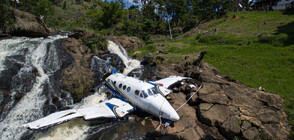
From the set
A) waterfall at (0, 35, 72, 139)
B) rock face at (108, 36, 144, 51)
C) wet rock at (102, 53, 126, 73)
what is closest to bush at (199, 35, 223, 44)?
rock face at (108, 36, 144, 51)

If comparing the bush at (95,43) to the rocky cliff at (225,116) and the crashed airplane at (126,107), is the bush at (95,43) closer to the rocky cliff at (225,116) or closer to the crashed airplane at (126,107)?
the crashed airplane at (126,107)

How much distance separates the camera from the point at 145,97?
31.0 ft

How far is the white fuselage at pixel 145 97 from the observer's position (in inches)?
336

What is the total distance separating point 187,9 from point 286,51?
134ft

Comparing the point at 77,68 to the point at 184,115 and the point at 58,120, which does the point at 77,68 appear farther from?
the point at 184,115

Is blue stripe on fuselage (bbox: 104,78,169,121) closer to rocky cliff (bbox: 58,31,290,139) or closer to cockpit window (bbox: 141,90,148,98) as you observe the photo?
rocky cliff (bbox: 58,31,290,139)

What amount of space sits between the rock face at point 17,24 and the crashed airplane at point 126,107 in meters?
17.6

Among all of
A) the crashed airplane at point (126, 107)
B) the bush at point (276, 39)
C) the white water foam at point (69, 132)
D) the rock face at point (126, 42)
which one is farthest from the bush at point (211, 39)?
the white water foam at point (69, 132)

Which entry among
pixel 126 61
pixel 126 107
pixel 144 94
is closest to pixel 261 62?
pixel 144 94

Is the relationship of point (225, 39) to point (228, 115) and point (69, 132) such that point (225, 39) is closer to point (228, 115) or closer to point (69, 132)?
point (228, 115)

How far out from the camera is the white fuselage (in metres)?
8.54

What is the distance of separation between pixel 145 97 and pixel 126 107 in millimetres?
1739

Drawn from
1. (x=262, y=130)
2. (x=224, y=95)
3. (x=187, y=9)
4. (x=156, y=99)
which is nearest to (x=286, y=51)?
(x=224, y=95)

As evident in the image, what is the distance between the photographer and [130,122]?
9289 millimetres
